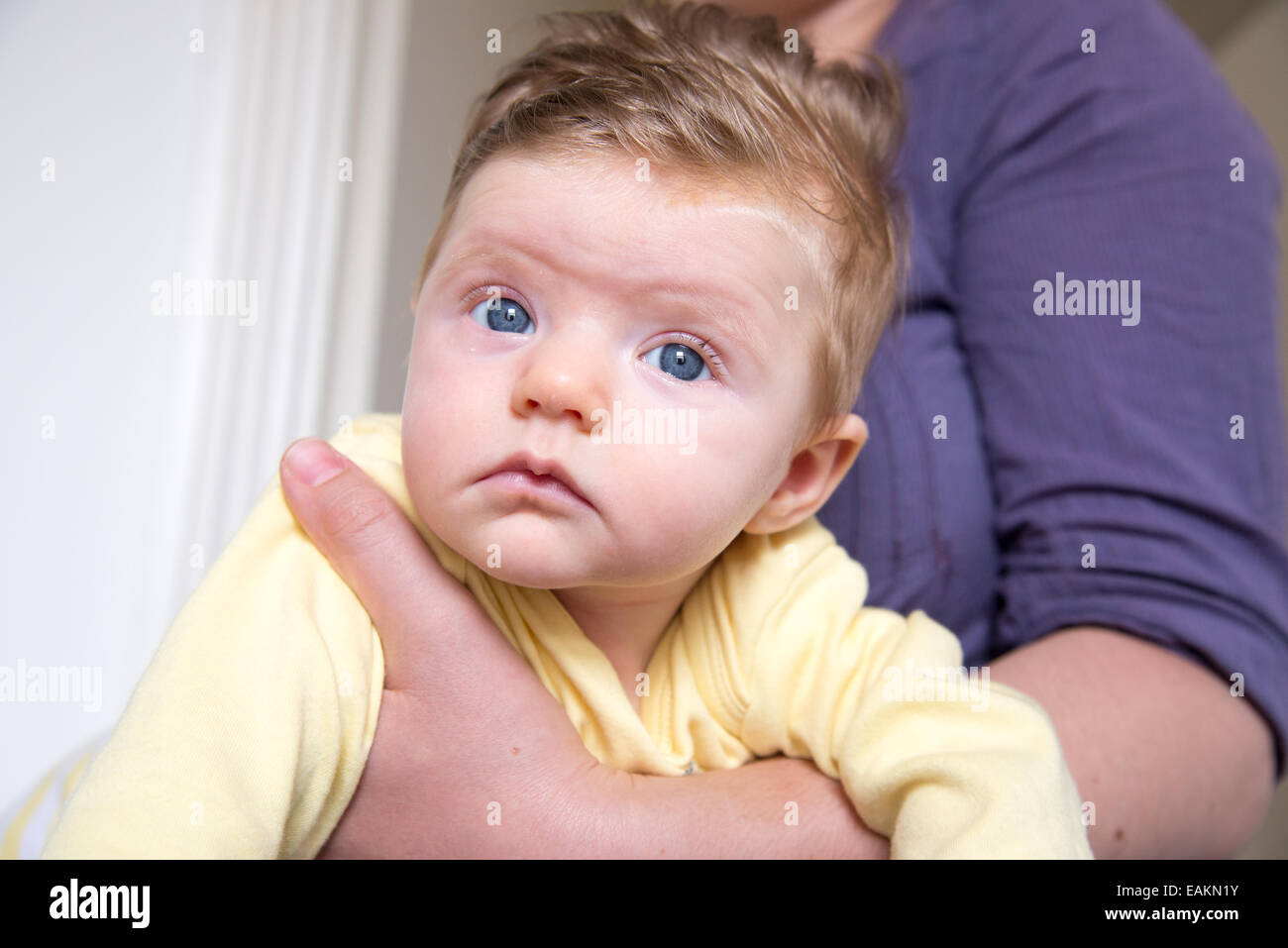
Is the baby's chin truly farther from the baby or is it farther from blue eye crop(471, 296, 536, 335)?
blue eye crop(471, 296, 536, 335)

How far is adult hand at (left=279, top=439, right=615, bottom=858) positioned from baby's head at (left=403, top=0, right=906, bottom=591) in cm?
6

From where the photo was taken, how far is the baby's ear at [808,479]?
0.76 m

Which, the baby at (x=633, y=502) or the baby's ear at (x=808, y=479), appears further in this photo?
the baby's ear at (x=808, y=479)

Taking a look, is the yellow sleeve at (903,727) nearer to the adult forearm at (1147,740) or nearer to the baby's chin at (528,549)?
the adult forearm at (1147,740)

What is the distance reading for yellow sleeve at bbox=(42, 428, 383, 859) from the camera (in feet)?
1.67

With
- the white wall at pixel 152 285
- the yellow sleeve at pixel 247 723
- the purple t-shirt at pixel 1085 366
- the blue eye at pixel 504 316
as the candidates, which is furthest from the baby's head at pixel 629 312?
the white wall at pixel 152 285

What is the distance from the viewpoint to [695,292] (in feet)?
2.02

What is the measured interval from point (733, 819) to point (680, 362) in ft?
1.04

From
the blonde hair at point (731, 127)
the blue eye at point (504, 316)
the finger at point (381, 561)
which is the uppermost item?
the blonde hair at point (731, 127)

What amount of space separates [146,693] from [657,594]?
360mm

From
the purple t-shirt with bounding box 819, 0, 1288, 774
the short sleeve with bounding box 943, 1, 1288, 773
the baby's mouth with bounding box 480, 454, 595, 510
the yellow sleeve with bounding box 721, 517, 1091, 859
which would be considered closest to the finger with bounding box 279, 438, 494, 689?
the baby's mouth with bounding box 480, 454, 595, 510

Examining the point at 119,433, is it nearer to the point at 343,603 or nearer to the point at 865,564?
the point at 343,603
